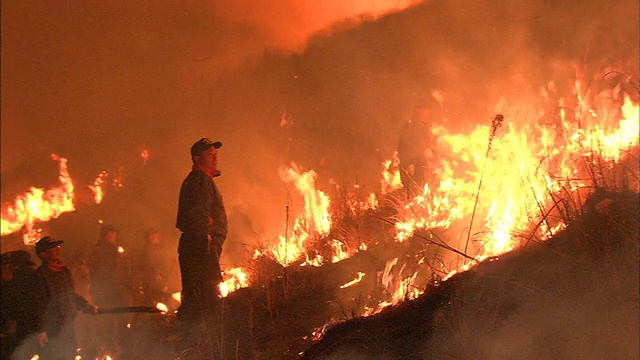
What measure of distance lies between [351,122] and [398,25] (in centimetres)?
248

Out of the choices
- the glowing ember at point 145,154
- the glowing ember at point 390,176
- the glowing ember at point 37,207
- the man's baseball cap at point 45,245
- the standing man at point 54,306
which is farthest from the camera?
the glowing ember at point 145,154

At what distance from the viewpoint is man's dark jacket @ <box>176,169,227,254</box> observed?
5.31 m

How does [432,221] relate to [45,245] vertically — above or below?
below

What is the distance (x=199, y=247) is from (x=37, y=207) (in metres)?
7.51

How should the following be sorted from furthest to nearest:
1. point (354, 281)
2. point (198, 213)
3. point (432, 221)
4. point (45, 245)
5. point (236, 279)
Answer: point (236, 279), point (432, 221), point (354, 281), point (45, 245), point (198, 213)

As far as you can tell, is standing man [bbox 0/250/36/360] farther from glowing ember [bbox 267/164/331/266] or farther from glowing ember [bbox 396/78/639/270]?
glowing ember [bbox 396/78/639/270]

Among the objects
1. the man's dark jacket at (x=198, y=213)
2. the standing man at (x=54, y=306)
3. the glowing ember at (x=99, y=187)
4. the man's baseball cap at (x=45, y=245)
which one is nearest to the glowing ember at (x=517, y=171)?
the man's dark jacket at (x=198, y=213)

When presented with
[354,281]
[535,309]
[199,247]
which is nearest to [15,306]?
[199,247]

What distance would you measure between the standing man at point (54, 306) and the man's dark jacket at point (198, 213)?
4.54 feet

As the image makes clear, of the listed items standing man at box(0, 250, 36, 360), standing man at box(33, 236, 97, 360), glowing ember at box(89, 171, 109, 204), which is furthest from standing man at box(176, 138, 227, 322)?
glowing ember at box(89, 171, 109, 204)

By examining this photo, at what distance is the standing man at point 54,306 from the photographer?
5.45m

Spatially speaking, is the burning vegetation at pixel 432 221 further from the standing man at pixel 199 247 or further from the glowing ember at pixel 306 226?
the standing man at pixel 199 247

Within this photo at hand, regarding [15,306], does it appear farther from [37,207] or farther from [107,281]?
[37,207]

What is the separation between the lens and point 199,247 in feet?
17.6
